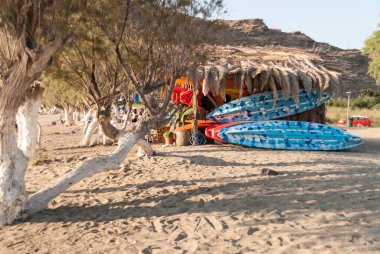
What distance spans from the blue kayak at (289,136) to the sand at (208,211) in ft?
9.83

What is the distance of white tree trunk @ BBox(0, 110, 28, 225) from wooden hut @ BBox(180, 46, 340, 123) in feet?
24.9

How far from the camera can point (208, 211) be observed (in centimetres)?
586

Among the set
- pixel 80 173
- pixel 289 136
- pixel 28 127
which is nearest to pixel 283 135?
pixel 289 136

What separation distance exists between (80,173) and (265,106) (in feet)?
28.8

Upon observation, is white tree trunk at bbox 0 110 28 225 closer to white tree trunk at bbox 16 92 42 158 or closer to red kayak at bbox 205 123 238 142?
white tree trunk at bbox 16 92 42 158

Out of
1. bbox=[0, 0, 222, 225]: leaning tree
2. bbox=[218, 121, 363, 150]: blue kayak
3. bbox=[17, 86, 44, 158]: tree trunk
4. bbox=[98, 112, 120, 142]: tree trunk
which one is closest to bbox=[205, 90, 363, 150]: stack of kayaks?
bbox=[218, 121, 363, 150]: blue kayak

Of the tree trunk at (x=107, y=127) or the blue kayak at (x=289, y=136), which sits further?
the blue kayak at (x=289, y=136)

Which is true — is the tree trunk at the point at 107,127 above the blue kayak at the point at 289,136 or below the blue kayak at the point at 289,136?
above

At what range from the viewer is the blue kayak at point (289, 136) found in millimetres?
12555

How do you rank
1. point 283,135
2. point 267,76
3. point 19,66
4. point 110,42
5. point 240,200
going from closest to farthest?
point 19,66
point 240,200
point 110,42
point 283,135
point 267,76

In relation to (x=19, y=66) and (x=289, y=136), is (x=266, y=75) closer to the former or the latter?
(x=289, y=136)

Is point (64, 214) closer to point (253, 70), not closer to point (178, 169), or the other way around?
point (178, 169)

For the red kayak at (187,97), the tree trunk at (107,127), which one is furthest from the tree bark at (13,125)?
the red kayak at (187,97)

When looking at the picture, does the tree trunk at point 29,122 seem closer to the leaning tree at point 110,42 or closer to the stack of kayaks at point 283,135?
the leaning tree at point 110,42
